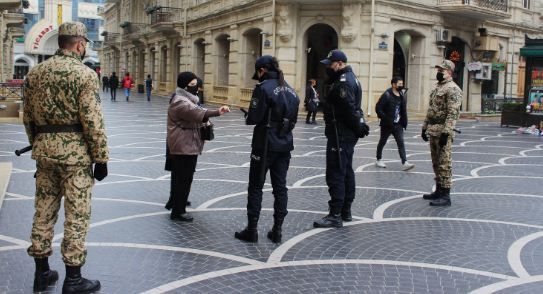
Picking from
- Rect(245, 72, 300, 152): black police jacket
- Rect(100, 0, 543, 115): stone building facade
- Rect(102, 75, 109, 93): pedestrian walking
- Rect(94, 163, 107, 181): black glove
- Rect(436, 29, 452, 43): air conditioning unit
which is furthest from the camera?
Rect(102, 75, 109, 93): pedestrian walking

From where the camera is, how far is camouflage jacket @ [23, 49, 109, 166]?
452cm

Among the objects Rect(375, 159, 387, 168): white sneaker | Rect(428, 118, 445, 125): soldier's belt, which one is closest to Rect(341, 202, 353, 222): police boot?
Rect(428, 118, 445, 125): soldier's belt

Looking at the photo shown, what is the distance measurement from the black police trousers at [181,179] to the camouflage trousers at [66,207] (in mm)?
2373

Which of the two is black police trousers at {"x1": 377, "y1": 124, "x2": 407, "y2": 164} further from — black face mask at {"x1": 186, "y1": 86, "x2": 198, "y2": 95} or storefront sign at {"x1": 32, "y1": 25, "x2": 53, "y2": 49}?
storefront sign at {"x1": 32, "y1": 25, "x2": 53, "y2": 49}

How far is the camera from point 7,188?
28.7 ft

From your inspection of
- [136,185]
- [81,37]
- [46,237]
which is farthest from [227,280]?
[136,185]

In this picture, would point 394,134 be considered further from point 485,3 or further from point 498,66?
point 498,66

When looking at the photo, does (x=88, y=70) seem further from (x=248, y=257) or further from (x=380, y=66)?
(x=380, y=66)

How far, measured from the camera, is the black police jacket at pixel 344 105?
22.5 feet

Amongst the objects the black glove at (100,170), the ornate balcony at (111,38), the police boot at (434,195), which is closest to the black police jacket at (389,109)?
→ the police boot at (434,195)

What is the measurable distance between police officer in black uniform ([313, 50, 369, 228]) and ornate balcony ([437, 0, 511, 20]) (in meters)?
21.8

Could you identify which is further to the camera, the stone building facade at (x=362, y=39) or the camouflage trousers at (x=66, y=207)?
the stone building facade at (x=362, y=39)

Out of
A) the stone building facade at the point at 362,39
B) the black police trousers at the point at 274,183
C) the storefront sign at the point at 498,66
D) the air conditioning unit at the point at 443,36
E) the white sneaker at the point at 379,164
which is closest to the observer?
the black police trousers at the point at 274,183

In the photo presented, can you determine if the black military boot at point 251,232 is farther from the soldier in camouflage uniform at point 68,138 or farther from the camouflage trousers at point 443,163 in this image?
the camouflage trousers at point 443,163
